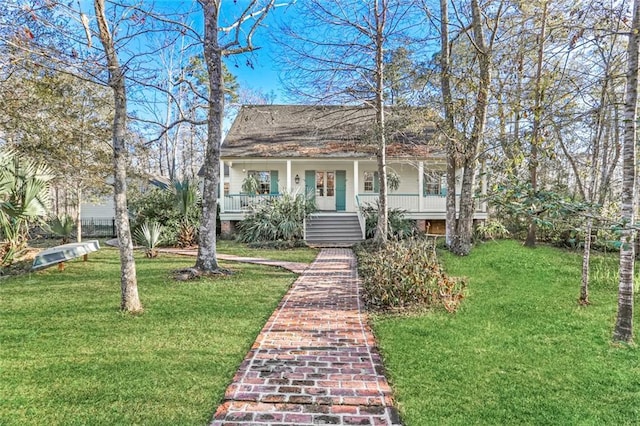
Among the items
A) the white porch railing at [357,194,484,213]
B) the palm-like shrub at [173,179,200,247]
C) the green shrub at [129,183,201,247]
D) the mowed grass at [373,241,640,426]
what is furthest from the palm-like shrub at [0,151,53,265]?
the white porch railing at [357,194,484,213]

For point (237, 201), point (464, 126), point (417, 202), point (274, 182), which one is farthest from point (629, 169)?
point (274, 182)

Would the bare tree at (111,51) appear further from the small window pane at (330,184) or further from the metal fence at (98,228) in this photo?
the metal fence at (98,228)

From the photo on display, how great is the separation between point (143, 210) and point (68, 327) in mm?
10652

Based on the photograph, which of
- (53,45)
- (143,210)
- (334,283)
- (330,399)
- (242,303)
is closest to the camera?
(330,399)

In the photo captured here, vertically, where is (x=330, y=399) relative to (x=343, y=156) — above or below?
below

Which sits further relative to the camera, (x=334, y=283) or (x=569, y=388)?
(x=334, y=283)

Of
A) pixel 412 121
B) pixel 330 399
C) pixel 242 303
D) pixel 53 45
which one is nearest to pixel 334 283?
pixel 242 303

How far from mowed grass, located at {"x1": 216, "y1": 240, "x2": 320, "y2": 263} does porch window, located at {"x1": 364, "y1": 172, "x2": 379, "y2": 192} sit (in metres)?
6.51

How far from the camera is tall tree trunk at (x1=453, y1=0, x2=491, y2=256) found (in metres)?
8.01

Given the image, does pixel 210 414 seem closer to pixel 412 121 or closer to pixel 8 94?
pixel 412 121

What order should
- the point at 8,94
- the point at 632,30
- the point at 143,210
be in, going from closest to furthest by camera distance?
1. the point at 632,30
2. the point at 8,94
3. the point at 143,210

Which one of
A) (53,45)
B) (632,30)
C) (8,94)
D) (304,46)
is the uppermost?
(304,46)

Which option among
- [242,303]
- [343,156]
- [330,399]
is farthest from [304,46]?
[330,399]

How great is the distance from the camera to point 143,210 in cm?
1462
